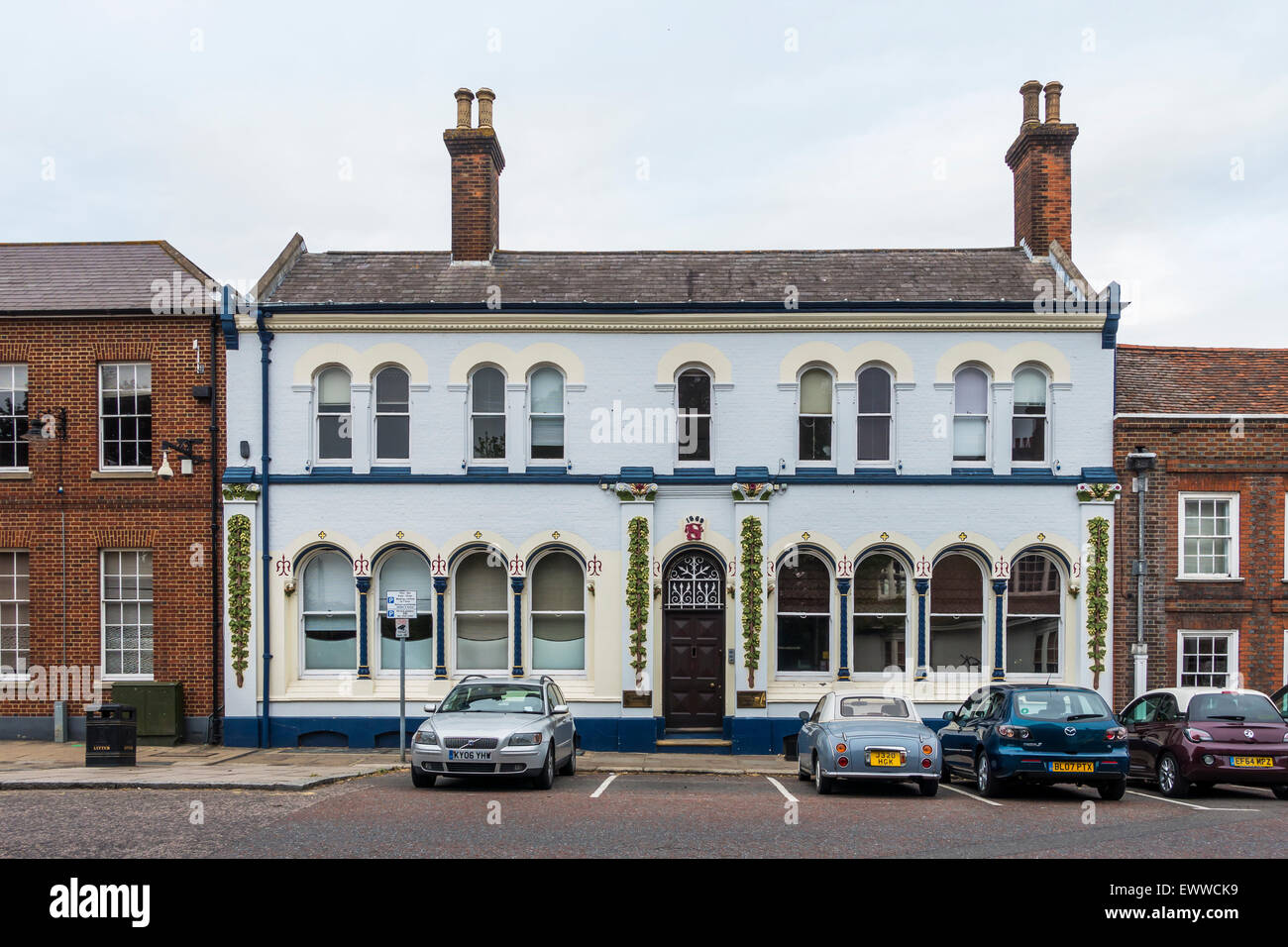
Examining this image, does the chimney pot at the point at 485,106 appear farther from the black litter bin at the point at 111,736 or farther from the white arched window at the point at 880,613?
the black litter bin at the point at 111,736

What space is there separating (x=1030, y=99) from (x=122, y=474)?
18.4 metres

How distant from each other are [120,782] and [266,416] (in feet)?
24.4

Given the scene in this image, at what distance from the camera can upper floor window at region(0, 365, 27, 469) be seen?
20328mm

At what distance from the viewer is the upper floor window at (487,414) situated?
20.2m

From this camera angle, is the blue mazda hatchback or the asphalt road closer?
the asphalt road

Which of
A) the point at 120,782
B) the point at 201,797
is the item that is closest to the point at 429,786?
the point at 201,797

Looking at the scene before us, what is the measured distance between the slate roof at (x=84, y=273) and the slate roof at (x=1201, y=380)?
17.0 m

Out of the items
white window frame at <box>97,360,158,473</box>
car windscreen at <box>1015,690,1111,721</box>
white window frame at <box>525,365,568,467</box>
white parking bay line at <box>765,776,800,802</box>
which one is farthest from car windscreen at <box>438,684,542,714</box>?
white window frame at <box>97,360,158,473</box>

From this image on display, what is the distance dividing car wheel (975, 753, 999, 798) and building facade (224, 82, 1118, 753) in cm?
503

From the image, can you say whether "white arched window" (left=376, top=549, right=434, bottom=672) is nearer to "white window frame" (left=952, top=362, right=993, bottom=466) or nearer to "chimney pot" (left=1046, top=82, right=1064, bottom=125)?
"white window frame" (left=952, top=362, right=993, bottom=466)

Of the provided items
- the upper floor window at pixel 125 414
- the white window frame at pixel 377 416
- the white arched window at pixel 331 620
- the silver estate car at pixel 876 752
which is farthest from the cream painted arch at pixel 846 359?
the upper floor window at pixel 125 414

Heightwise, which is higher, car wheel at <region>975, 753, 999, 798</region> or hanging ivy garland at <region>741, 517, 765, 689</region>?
hanging ivy garland at <region>741, 517, 765, 689</region>

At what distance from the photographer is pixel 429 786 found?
1448 centimetres

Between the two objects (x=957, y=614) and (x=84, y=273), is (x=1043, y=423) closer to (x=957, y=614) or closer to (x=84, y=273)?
(x=957, y=614)
